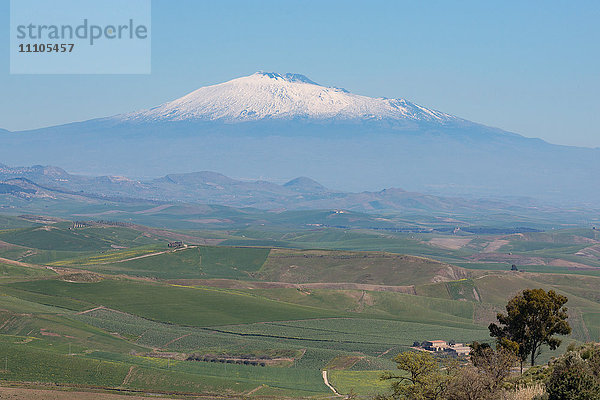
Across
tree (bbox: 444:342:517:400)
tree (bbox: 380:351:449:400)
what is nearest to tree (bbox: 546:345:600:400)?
tree (bbox: 444:342:517:400)

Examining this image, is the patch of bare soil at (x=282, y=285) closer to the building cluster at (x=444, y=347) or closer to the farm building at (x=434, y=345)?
the farm building at (x=434, y=345)

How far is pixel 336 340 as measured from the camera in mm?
130125

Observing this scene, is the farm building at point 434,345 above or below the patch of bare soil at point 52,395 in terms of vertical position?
below

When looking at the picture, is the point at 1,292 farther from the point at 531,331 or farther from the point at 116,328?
the point at 531,331

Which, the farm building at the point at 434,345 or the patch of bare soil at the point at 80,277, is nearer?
the farm building at the point at 434,345

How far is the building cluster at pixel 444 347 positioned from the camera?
397 feet

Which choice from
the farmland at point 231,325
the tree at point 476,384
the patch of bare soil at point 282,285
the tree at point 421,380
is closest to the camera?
the tree at point 476,384

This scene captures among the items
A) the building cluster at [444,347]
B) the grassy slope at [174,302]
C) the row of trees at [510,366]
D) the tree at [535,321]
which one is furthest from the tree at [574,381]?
the grassy slope at [174,302]

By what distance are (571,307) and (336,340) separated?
63915 millimetres

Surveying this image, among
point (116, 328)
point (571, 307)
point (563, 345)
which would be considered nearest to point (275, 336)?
point (116, 328)

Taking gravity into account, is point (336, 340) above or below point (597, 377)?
below

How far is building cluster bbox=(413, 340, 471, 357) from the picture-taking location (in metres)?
121

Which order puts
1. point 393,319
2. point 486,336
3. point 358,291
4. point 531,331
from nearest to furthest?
point 531,331
point 486,336
point 393,319
point 358,291

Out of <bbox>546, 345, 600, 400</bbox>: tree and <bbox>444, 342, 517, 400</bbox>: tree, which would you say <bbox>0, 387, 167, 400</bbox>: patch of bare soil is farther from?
Answer: <bbox>546, 345, 600, 400</bbox>: tree
